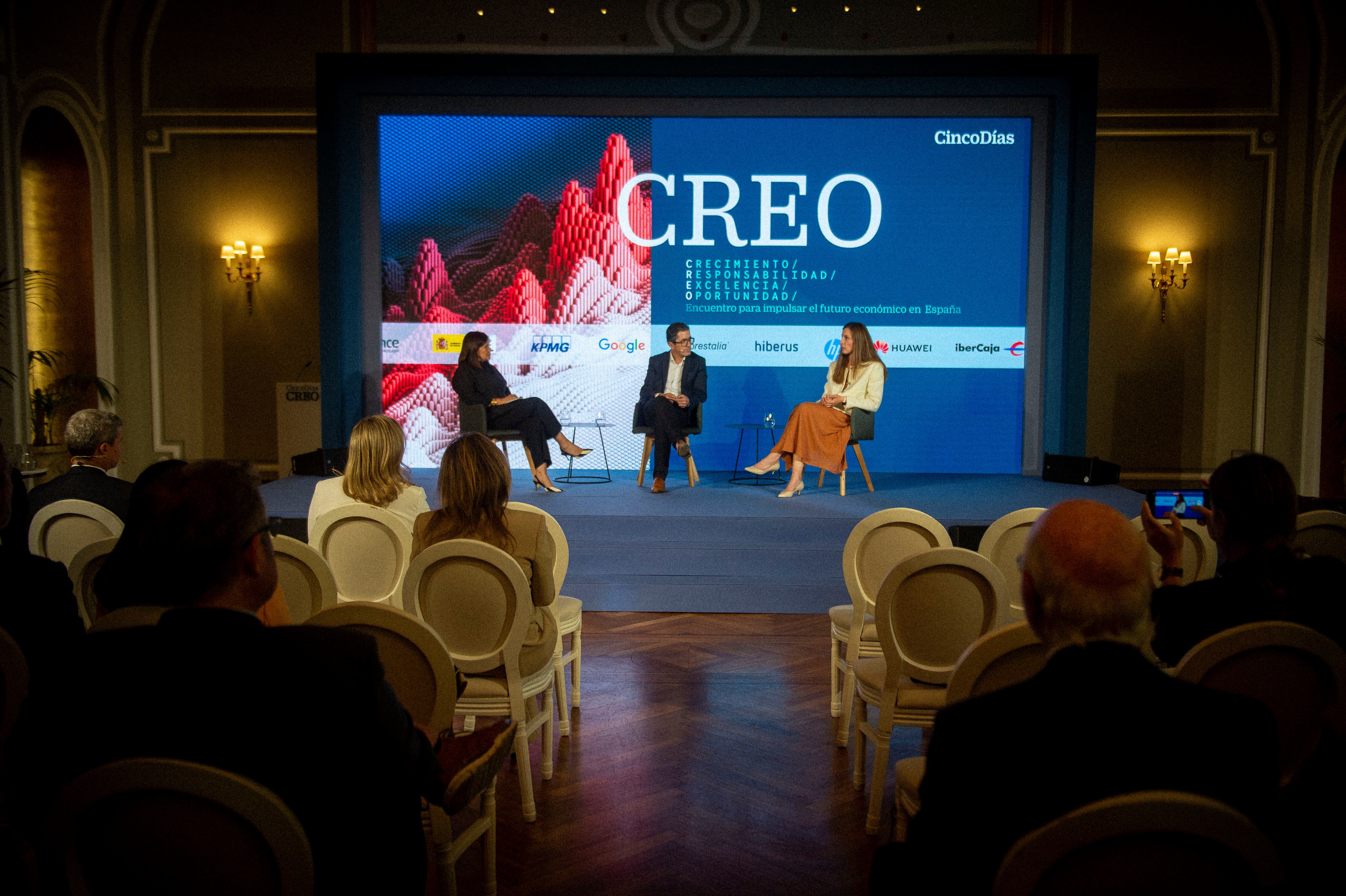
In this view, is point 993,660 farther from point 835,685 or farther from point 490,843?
point 835,685

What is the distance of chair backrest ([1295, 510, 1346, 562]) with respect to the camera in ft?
9.25

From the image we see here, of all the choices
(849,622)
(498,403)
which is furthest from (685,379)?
(849,622)

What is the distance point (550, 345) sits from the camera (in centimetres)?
738

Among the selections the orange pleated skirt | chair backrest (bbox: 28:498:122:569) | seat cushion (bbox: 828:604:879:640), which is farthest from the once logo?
chair backrest (bbox: 28:498:122:569)

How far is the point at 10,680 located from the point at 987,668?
179cm

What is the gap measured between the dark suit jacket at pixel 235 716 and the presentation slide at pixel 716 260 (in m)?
6.29

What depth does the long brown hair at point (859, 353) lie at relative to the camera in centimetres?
640

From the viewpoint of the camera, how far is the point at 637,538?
5.16 metres

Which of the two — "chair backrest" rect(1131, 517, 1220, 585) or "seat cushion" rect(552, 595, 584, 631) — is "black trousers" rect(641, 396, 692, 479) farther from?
Result: "chair backrest" rect(1131, 517, 1220, 585)

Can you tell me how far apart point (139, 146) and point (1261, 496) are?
27.0 feet

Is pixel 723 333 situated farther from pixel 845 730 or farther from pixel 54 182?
pixel 54 182

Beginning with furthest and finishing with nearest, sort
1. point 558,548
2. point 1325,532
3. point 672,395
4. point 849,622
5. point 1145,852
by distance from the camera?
point 672,395 → point 849,622 → point 558,548 → point 1325,532 → point 1145,852

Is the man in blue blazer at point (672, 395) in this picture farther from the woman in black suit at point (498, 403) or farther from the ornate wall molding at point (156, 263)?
the ornate wall molding at point (156, 263)

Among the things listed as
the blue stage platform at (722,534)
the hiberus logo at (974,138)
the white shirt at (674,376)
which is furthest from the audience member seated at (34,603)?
the hiberus logo at (974,138)
